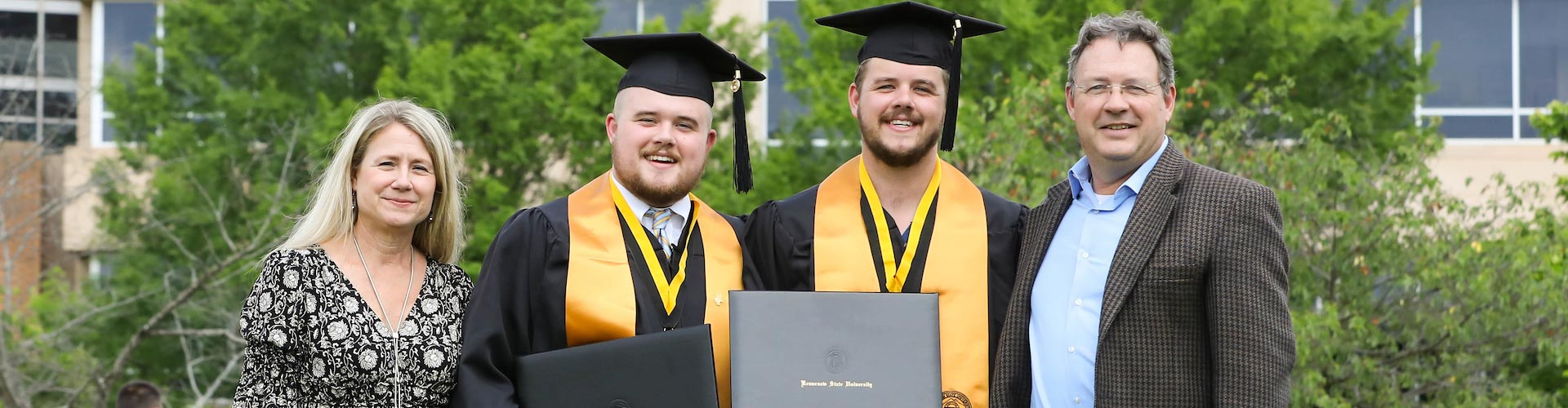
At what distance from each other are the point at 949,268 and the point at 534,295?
118cm

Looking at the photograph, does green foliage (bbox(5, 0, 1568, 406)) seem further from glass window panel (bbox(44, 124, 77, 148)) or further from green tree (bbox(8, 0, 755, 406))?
glass window panel (bbox(44, 124, 77, 148))

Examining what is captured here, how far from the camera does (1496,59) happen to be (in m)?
18.0

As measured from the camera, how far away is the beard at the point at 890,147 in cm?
391

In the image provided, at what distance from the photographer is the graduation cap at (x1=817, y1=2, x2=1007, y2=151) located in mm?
3982

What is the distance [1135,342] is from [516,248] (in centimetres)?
171

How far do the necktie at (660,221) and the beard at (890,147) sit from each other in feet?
2.01

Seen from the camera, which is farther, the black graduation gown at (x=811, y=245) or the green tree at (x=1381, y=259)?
the green tree at (x=1381, y=259)

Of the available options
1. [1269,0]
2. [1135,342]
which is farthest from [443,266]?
[1269,0]

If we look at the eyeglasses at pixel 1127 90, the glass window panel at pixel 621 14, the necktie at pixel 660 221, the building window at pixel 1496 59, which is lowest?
the necktie at pixel 660 221

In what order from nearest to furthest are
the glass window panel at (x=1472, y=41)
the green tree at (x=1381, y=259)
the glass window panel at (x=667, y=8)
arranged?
the green tree at (x=1381, y=259) < the glass window panel at (x=667, y=8) < the glass window panel at (x=1472, y=41)

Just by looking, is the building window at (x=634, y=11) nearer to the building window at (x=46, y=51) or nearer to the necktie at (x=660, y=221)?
the building window at (x=46, y=51)

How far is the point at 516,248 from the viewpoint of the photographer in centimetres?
386

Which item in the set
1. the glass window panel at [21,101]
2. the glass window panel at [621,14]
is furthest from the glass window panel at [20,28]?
the glass window panel at [621,14]

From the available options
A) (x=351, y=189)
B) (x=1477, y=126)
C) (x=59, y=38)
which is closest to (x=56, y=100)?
(x=59, y=38)
